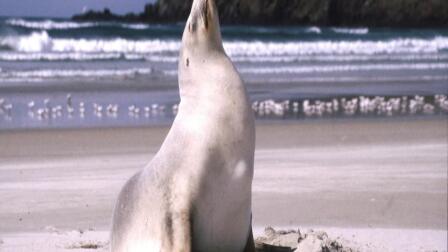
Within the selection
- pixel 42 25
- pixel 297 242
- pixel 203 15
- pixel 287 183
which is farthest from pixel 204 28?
pixel 42 25

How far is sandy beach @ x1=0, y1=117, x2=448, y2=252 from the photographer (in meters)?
7.35

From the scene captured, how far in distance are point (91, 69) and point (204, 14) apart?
2102 cm

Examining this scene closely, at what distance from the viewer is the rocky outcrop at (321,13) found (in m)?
65.9

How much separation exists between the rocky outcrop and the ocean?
22766 mm

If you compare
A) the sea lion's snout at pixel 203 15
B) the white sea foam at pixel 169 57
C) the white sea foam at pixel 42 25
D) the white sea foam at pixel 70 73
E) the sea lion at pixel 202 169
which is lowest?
the white sea foam at pixel 42 25

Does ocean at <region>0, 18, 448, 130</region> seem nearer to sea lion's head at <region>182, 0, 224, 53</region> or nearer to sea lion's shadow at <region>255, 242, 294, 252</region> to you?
Result: sea lion's shadow at <region>255, 242, 294, 252</region>

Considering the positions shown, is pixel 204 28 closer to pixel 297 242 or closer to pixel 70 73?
pixel 297 242

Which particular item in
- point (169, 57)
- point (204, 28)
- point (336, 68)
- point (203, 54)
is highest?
point (204, 28)

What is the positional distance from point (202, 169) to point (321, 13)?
6302 centimetres

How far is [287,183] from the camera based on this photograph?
30.3 ft

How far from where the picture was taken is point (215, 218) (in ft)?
16.2

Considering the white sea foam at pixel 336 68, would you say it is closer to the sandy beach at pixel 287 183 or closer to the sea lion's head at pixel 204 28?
the sandy beach at pixel 287 183

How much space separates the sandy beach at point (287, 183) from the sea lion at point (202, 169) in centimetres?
156

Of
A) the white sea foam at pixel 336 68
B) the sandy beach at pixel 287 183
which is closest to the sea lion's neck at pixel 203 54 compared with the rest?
the sandy beach at pixel 287 183
